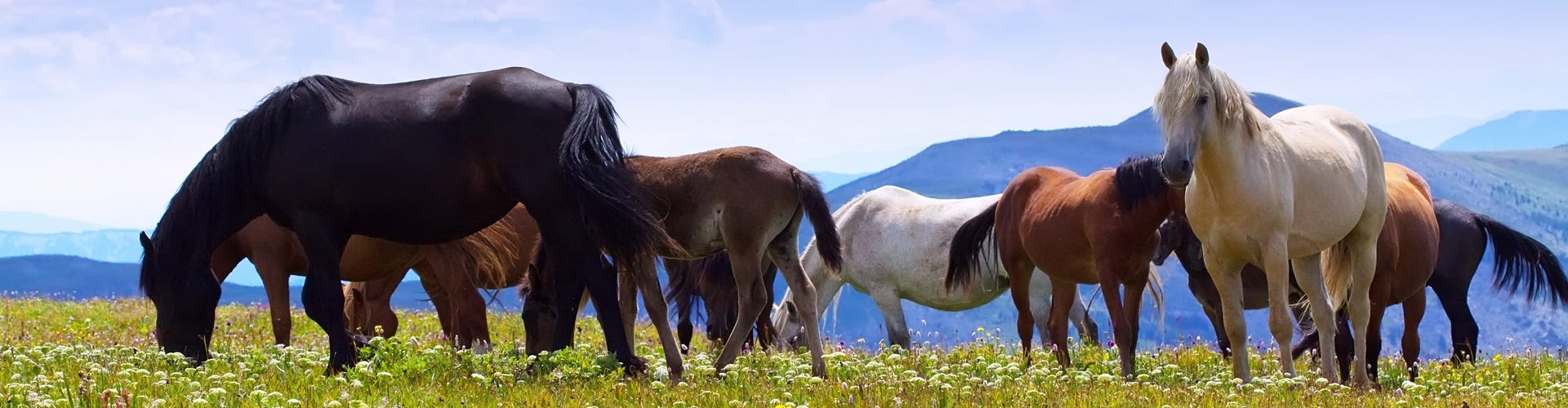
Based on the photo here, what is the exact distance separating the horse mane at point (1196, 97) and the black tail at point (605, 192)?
2588mm

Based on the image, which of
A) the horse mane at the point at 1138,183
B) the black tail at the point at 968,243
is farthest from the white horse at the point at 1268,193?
the black tail at the point at 968,243

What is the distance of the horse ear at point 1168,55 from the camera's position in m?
7.03

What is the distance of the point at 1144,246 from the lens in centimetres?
860

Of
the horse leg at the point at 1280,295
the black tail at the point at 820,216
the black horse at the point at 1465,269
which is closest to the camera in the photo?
the horse leg at the point at 1280,295

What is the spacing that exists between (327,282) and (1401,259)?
262 inches

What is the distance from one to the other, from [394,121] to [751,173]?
6.37ft

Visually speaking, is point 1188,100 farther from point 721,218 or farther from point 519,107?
point 519,107

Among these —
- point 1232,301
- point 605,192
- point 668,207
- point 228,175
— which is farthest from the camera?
point 668,207

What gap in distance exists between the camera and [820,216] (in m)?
8.00

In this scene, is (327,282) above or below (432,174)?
below

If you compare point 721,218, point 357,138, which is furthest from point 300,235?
point 721,218

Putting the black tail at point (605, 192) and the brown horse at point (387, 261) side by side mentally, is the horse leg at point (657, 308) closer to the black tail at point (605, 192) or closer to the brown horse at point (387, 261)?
the black tail at point (605, 192)

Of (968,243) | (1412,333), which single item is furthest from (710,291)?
(1412,333)

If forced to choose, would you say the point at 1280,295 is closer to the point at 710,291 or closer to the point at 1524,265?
the point at 710,291
